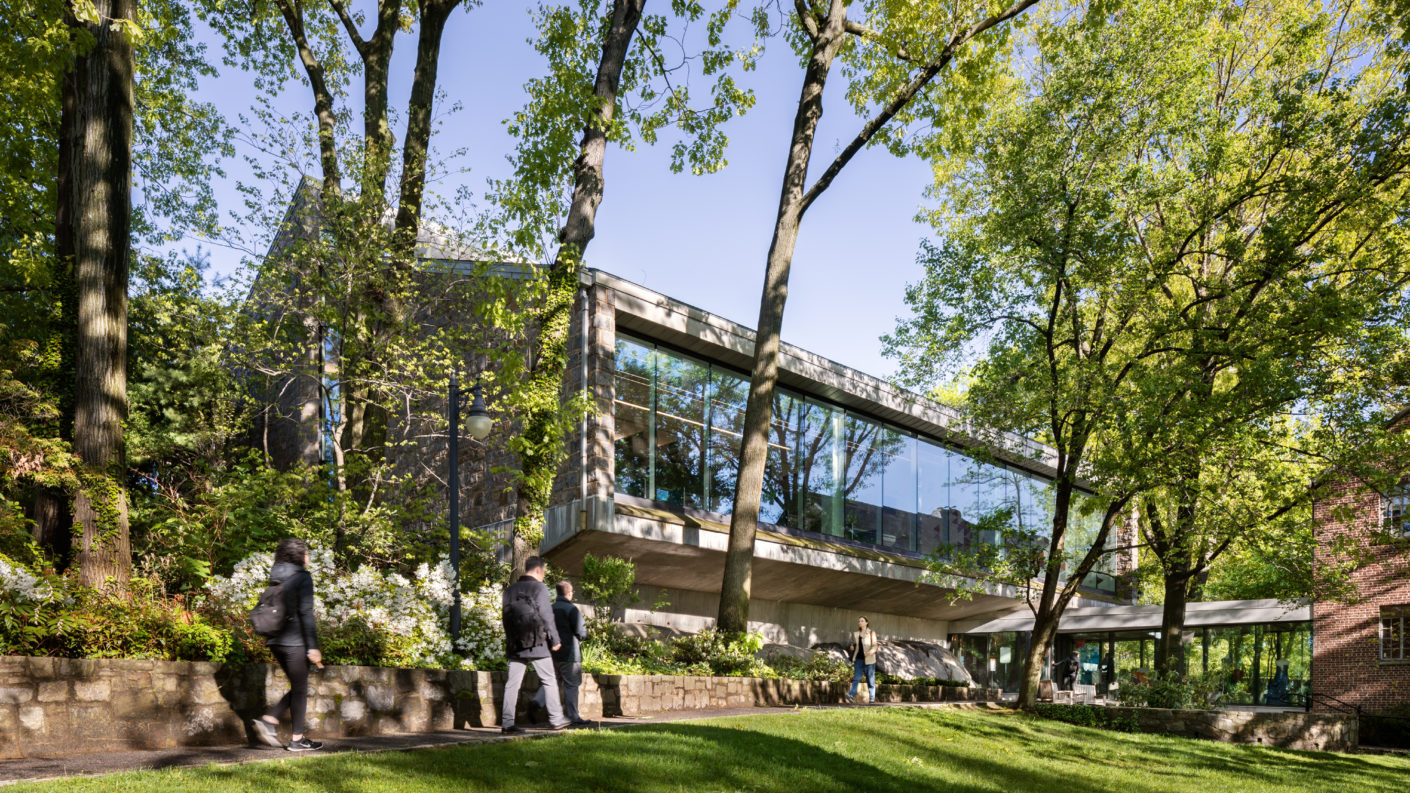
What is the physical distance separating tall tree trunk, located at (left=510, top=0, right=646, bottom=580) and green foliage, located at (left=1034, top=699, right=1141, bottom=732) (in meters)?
10.2

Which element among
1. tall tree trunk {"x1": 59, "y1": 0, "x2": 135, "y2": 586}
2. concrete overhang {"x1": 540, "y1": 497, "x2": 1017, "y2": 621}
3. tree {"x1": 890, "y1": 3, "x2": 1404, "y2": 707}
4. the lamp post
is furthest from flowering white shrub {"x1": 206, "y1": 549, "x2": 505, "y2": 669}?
tree {"x1": 890, "y1": 3, "x2": 1404, "y2": 707}

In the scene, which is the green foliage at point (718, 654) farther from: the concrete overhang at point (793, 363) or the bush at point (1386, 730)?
the bush at point (1386, 730)

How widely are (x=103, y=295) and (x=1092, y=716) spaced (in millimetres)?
16728

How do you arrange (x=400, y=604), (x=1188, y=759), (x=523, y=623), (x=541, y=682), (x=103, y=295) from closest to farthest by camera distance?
(x=523, y=623), (x=541, y=682), (x=103, y=295), (x=400, y=604), (x=1188, y=759)

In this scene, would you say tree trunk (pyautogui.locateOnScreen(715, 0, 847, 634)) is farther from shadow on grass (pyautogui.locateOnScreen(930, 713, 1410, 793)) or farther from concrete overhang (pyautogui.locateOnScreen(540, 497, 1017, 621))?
shadow on grass (pyautogui.locateOnScreen(930, 713, 1410, 793))

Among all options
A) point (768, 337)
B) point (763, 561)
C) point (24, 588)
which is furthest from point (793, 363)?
point (24, 588)

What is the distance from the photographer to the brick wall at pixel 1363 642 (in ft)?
83.6

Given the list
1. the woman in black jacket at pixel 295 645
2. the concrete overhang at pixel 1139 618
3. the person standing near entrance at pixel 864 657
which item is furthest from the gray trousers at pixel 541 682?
the concrete overhang at pixel 1139 618

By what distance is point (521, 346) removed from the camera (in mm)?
18203

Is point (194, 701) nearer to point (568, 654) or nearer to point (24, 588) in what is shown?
point (24, 588)

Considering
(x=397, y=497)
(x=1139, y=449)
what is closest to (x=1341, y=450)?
(x=1139, y=449)

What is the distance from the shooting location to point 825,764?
29.1 feet

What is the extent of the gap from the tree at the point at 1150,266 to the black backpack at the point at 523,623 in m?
10.6

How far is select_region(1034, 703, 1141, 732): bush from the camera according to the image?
57.6 feet
